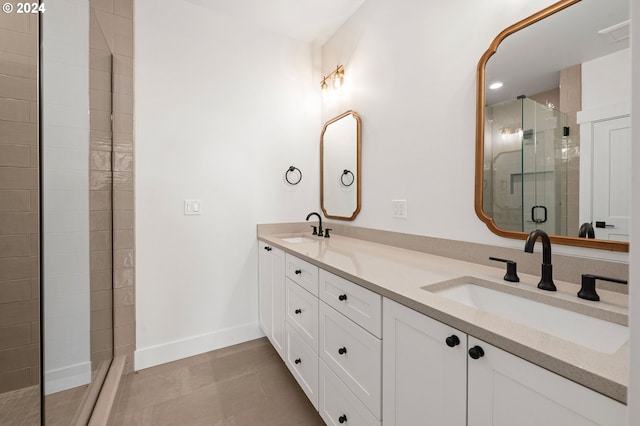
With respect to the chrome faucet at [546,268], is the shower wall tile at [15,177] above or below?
above

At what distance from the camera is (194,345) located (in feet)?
7.27

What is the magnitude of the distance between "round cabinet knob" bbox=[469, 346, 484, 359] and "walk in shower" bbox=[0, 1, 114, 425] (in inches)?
66.2

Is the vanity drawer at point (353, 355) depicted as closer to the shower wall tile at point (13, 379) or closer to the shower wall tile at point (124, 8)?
the shower wall tile at point (13, 379)

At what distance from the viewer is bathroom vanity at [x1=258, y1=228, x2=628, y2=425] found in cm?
59

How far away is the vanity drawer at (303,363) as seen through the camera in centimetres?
150

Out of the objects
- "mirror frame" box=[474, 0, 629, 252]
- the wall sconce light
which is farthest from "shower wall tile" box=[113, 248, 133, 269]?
Result: "mirror frame" box=[474, 0, 629, 252]

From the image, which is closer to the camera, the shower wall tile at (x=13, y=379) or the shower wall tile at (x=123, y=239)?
the shower wall tile at (x=13, y=379)

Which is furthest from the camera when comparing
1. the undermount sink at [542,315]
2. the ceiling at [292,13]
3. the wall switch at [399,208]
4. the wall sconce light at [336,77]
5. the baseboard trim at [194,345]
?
the wall sconce light at [336,77]

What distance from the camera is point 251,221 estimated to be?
2453 mm

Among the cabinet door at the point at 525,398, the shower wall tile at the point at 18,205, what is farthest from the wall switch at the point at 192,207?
the cabinet door at the point at 525,398

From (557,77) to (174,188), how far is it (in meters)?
2.31

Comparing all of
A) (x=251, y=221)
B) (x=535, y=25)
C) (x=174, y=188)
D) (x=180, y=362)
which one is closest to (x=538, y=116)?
(x=535, y=25)

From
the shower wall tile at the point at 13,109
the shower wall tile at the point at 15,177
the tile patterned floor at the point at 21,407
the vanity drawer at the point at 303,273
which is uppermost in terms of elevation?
the shower wall tile at the point at 13,109

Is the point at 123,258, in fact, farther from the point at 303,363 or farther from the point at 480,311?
the point at 480,311
